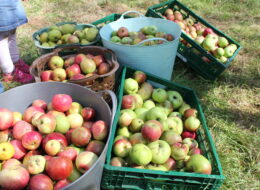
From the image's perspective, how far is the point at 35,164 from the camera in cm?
151

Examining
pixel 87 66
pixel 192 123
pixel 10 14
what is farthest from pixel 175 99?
pixel 10 14

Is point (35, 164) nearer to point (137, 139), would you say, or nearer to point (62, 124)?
point (62, 124)

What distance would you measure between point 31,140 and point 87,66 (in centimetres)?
102

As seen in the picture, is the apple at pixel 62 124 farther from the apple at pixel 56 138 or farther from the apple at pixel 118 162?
the apple at pixel 118 162

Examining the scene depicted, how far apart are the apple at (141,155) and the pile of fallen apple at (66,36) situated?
1.73 metres

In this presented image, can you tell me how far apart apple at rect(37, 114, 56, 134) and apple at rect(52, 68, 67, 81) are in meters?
0.67

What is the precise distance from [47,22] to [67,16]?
497mm

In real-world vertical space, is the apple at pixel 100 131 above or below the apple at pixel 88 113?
above

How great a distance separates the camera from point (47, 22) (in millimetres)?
4918

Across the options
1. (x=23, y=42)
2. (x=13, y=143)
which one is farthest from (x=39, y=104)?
(x=23, y=42)

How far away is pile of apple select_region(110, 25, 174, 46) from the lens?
285 centimetres

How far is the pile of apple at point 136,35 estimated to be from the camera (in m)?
2.85

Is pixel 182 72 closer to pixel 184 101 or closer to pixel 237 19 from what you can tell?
pixel 184 101

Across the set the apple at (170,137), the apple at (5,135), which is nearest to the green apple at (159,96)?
the apple at (170,137)
